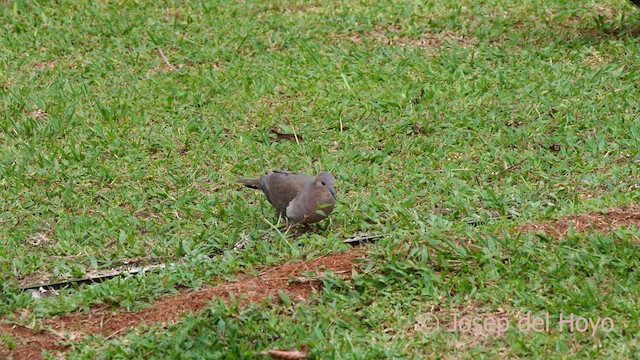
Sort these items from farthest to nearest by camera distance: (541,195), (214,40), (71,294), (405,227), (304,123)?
(214,40)
(304,123)
(541,195)
(405,227)
(71,294)

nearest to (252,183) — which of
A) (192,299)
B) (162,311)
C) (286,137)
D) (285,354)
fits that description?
(286,137)

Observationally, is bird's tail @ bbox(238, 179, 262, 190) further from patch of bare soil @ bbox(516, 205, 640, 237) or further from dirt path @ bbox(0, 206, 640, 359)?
patch of bare soil @ bbox(516, 205, 640, 237)

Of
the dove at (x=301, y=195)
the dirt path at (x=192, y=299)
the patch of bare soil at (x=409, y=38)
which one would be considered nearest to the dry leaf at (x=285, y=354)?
the dirt path at (x=192, y=299)

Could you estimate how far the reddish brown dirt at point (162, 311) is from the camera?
5.20 meters

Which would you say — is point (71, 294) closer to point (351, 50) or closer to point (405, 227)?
point (405, 227)

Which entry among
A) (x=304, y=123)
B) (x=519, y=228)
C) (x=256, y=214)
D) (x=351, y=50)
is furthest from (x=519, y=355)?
(x=351, y=50)

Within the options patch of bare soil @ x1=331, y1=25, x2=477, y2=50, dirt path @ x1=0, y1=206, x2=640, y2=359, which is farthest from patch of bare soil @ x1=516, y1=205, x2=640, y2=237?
patch of bare soil @ x1=331, y1=25, x2=477, y2=50

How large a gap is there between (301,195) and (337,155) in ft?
4.81

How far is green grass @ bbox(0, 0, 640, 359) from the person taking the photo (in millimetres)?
5145

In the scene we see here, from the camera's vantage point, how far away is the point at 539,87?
8.39 metres

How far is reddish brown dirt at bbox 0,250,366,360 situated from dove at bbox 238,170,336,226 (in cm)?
50

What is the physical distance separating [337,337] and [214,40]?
532 centimetres

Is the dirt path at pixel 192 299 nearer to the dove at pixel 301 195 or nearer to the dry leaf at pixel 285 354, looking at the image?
the dove at pixel 301 195

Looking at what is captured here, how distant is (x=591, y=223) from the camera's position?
5832 millimetres
